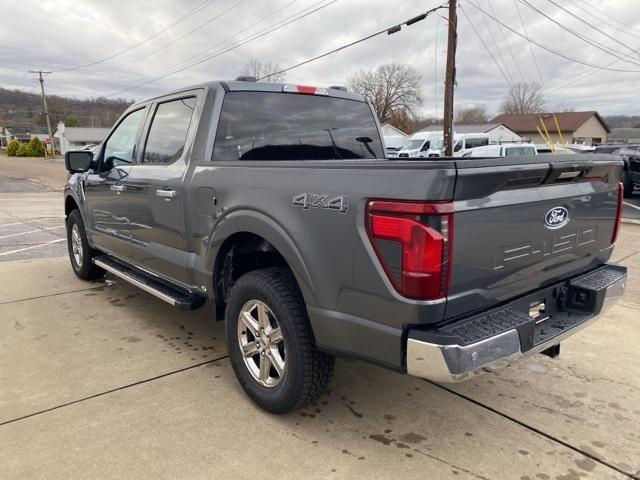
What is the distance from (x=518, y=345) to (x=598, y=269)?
1.20 m

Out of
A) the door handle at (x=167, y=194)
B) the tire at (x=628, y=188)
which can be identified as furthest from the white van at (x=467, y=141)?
the door handle at (x=167, y=194)

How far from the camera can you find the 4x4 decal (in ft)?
7.61

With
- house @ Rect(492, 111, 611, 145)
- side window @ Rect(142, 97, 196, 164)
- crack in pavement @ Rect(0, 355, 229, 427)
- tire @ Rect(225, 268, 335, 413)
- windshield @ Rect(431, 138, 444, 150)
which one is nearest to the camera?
tire @ Rect(225, 268, 335, 413)

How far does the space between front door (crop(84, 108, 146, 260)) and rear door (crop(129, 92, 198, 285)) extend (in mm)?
177

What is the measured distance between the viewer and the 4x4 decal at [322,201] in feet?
7.61

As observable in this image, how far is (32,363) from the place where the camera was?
11.8ft

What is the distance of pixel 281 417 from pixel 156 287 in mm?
1598

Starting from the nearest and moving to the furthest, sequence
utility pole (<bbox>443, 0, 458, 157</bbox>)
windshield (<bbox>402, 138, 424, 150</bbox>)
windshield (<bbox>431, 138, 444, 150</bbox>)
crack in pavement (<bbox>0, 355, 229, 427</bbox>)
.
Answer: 1. crack in pavement (<bbox>0, 355, 229, 427</bbox>)
2. utility pole (<bbox>443, 0, 458, 157</bbox>)
3. windshield (<bbox>431, 138, 444, 150</bbox>)
4. windshield (<bbox>402, 138, 424, 150</bbox>)

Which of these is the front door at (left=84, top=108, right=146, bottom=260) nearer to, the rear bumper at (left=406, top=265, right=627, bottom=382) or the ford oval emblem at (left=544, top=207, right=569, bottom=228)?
the rear bumper at (left=406, top=265, right=627, bottom=382)

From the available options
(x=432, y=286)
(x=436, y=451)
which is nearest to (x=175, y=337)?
(x=436, y=451)

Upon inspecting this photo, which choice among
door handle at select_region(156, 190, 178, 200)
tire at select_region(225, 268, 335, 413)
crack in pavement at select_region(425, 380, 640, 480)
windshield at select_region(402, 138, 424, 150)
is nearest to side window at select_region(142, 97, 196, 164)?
door handle at select_region(156, 190, 178, 200)

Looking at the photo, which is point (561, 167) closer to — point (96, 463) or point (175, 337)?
point (96, 463)

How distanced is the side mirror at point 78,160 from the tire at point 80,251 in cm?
79

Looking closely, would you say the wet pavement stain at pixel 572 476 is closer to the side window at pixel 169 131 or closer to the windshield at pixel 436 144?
the side window at pixel 169 131
